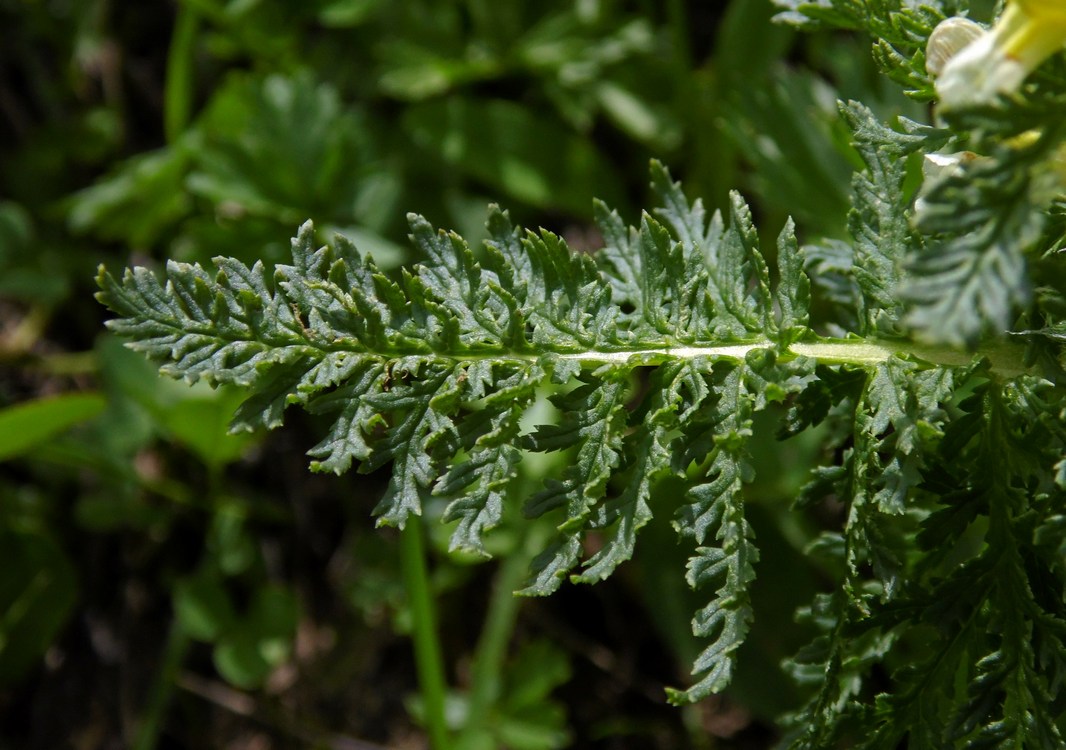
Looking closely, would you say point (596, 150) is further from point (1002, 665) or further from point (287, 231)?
point (1002, 665)

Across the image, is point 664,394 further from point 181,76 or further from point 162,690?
point 181,76

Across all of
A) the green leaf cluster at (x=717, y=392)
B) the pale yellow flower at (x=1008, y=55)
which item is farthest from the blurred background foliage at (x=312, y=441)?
the pale yellow flower at (x=1008, y=55)

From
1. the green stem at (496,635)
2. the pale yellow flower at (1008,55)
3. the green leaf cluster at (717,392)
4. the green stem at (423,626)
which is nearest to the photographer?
the pale yellow flower at (1008,55)

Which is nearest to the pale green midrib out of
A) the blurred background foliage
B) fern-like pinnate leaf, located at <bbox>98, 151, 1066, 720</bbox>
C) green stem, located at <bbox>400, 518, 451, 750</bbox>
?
fern-like pinnate leaf, located at <bbox>98, 151, 1066, 720</bbox>

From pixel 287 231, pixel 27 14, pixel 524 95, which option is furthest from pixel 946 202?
pixel 27 14

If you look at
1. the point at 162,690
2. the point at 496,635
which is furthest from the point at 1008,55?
the point at 162,690

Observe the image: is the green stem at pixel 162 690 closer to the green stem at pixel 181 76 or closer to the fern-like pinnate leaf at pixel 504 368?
the green stem at pixel 181 76
